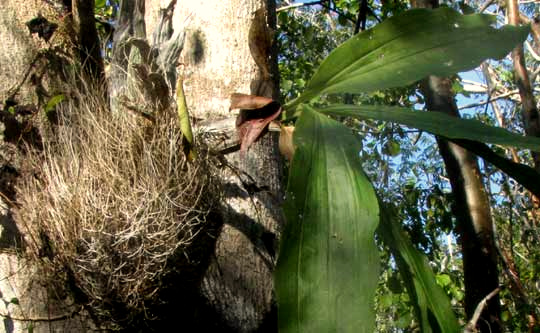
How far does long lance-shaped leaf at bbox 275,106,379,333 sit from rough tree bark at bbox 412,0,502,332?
1.50 metres

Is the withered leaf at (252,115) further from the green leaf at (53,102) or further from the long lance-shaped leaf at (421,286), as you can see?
the green leaf at (53,102)

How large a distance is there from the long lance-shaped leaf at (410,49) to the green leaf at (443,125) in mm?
45

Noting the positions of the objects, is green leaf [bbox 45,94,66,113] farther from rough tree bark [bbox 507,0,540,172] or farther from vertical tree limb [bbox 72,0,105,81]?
rough tree bark [bbox 507,0,540,172]

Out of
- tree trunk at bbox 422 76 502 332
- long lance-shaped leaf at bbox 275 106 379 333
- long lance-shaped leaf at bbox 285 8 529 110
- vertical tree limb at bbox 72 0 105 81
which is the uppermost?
vertical tree limb at bbox 72 0 105 81

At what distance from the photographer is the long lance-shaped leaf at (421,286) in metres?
1.02

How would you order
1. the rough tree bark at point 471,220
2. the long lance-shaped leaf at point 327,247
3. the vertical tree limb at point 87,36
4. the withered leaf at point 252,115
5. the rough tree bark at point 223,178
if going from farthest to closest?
the rough tree bark at point 471,220
the vertical tree limb at point 87,36
the rough tree bark at point 223,178
the withered leaf at point 252,115
the long lance-shaped leaf at point 327,247

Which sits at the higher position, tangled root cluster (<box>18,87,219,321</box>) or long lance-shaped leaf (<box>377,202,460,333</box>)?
tangled root cluster (<box>18,87,219,321</box>)

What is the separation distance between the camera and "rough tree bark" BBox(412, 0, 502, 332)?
7.76ft

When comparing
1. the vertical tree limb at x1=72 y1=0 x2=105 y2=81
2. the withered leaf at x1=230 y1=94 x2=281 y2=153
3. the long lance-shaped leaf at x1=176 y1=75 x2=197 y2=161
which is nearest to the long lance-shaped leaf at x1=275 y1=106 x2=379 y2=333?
the withered leaf at x1=230 y1=94 x2=281 y2=153

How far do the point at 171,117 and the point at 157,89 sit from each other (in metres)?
0.06

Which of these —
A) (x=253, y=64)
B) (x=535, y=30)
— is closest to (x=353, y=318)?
(x=253, y=64)

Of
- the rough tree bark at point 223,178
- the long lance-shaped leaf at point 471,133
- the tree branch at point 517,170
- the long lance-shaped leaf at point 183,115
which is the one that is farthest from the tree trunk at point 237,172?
the tree branch at point 517,170

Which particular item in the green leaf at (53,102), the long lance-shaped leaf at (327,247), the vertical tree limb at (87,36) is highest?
the vertical tree limb at (87,36)

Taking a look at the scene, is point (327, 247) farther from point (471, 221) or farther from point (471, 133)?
point (471, 221)
